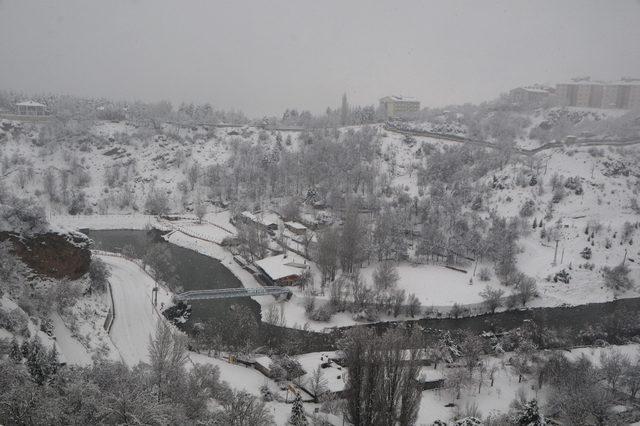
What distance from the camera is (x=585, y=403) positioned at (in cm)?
1886

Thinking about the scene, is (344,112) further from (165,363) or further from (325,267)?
(165,363)

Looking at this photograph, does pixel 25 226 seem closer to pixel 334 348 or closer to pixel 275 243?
pixel 334 348

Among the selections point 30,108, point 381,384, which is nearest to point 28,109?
point 30,108

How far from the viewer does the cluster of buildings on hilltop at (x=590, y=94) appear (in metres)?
66.9

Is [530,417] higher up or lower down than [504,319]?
higher up

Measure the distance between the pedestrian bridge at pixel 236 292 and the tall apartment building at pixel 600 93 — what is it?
198 ft

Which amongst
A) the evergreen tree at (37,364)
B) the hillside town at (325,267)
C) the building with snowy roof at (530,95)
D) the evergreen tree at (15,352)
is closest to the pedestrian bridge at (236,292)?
the hillside town at (325,267)

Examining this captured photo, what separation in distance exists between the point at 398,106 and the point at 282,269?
58.5 metres

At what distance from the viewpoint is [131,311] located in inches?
1072

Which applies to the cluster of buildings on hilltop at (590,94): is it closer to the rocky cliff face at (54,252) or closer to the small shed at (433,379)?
the small shed at (433,379)

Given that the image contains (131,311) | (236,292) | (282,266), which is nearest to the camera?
(131,311)

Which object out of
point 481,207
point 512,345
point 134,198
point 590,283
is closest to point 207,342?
point 512,345

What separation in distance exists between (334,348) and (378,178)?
3263 cm

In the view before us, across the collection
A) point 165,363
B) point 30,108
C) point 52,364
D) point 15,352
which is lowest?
point 165,363
